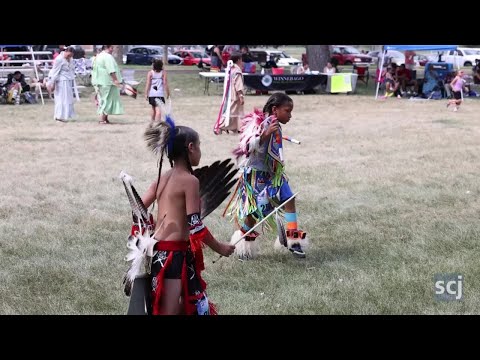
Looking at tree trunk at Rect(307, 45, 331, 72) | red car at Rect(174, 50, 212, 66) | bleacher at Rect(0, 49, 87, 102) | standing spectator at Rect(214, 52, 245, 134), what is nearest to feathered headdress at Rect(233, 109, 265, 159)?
standing spectator at Rect(214, 52, 245, 134)

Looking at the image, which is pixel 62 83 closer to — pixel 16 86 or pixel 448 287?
pixel 16 86

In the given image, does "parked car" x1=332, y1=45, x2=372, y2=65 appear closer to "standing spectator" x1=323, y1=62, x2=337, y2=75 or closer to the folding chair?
the folding chair

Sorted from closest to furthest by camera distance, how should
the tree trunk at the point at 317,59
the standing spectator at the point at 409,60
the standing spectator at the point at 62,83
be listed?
1. the standing spectator at the point at 62,83
2. the standing spectator at the point at 409,60
3. the tree trunk at the point at 317,59

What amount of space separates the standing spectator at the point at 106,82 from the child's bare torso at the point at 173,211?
11.4 m

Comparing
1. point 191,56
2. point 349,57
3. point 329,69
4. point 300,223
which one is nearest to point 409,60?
point 329,69

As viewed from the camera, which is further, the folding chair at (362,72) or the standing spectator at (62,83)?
the folding chair at (362,72)

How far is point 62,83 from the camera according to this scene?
1565cm

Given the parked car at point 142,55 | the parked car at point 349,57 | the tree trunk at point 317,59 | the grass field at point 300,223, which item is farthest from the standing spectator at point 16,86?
the parked car at point 349,57

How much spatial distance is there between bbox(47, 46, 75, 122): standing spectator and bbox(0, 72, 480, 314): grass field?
4.39ft

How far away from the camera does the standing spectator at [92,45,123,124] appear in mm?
14977

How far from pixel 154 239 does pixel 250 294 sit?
5.10 ft

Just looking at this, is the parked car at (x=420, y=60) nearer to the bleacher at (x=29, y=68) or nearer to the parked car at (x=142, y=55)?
the parked car at (x=142, y=55)

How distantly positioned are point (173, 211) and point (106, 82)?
1172cm

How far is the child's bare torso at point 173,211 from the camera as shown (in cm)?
392
